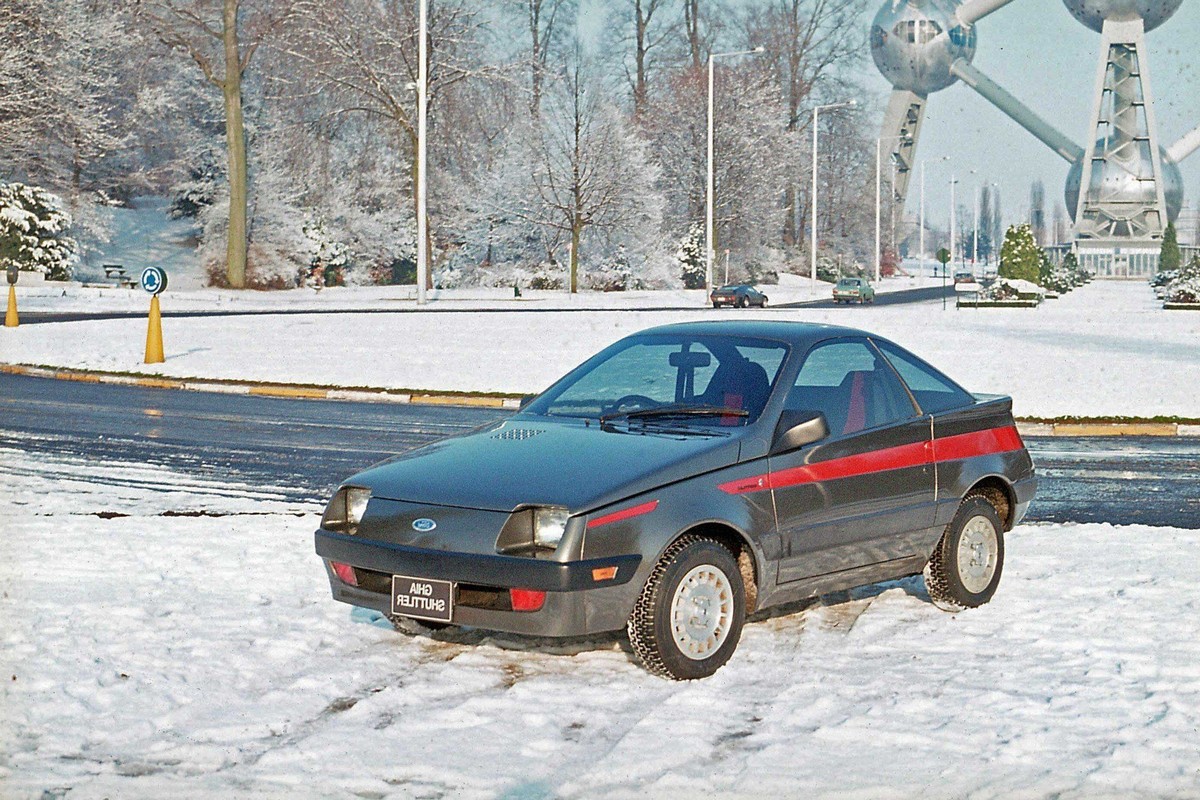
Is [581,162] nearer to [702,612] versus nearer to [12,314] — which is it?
[12,314]

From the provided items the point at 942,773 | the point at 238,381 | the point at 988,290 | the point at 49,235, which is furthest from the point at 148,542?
the point at 988,290

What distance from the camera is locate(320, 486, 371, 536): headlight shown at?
22.3 feet

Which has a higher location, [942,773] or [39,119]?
[39,119]

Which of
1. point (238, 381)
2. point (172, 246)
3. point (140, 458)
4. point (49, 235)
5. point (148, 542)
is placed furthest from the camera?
point (172, 246)

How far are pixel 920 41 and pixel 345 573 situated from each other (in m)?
107

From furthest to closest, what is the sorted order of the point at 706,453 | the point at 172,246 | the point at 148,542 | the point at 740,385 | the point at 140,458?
the point at 172,246, the point at 140,458, the point at 148,542, the point at 740,385, the point at 706,453

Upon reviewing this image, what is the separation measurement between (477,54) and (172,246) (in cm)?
1743

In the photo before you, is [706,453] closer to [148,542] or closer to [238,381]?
[148,542]

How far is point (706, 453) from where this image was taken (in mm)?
6672

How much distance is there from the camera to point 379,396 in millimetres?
20750

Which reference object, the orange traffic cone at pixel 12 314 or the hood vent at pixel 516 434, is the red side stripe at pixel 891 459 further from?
the orange traffic cone at pixel 12 314

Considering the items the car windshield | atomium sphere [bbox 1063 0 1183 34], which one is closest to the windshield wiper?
the car windshield

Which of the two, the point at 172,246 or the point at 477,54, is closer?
the point at 477,54

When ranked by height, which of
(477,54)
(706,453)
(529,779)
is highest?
(477,54)
